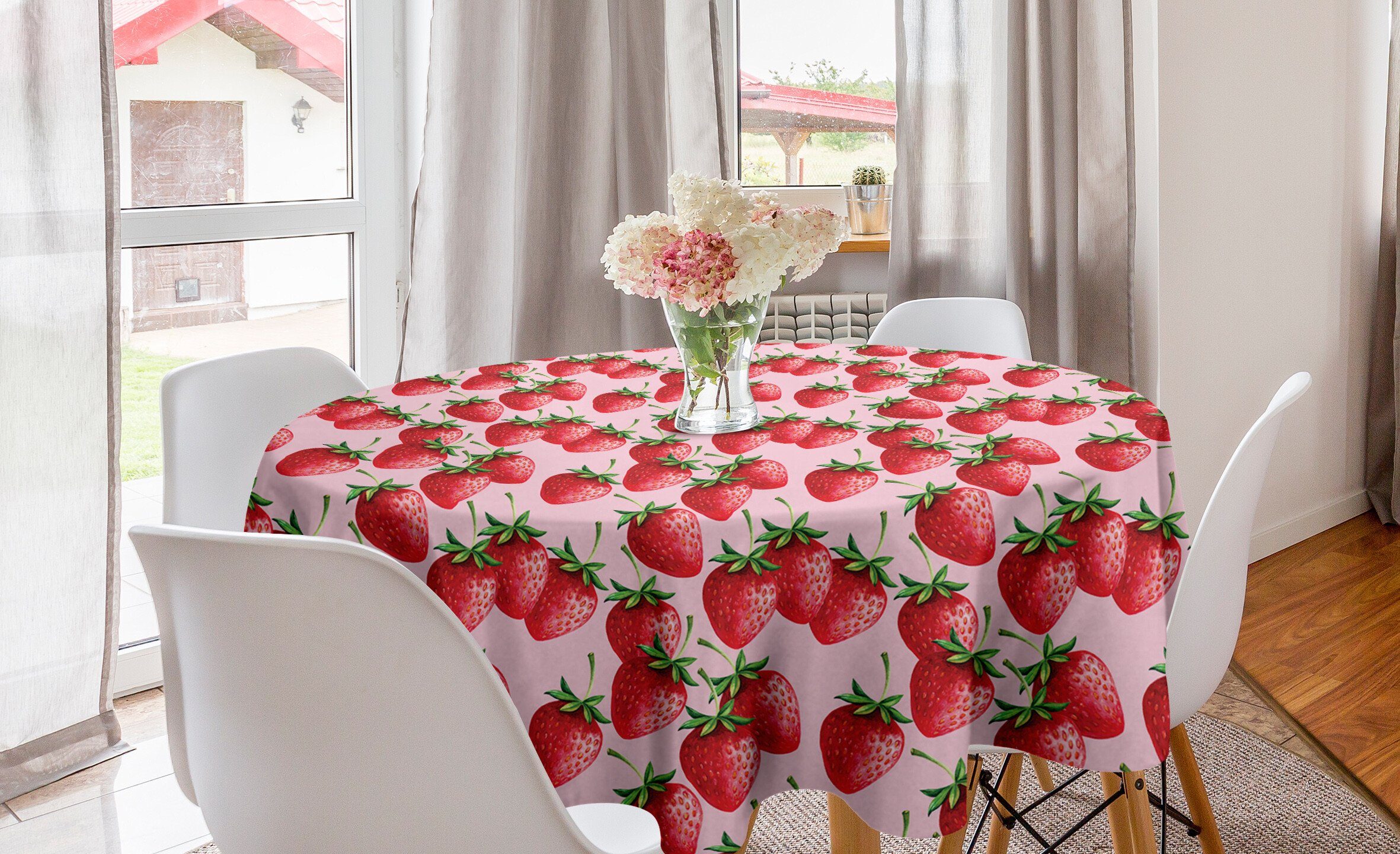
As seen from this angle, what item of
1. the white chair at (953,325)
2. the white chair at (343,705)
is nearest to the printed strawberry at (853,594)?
the white chair at (343,705)

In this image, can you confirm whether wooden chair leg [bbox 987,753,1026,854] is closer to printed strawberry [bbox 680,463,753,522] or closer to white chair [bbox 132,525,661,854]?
printed strawberry [bbox 680,463,753,522]

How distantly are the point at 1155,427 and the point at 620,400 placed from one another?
0.76 metres

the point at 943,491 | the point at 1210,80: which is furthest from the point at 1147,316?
the point at 943,491

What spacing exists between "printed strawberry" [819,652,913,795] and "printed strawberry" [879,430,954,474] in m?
0.22

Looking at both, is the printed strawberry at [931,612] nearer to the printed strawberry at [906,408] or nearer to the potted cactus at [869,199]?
the printed strawberry at [906,408]

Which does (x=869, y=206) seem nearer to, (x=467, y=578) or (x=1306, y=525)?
(x=1306, y=525)

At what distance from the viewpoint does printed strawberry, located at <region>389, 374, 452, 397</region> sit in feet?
5.95

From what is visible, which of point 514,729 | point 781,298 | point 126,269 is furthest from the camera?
point 781,298

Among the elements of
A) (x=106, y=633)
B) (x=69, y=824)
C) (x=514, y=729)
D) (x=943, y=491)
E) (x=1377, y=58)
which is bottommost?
(x=69, y=824)

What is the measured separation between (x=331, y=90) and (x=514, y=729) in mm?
2225

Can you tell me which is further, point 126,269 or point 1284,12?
point 1284,12

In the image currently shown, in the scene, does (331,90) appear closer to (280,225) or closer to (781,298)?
(280,225)

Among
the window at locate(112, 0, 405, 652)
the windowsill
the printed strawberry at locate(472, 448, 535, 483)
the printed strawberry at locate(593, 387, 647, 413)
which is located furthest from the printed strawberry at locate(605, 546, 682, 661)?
the windowsill

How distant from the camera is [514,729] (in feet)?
3.24
